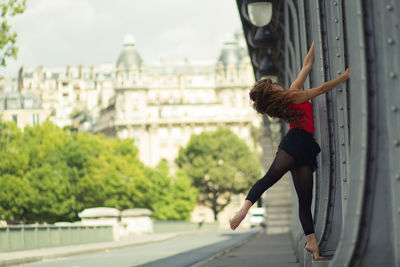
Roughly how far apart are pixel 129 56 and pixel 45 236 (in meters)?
120

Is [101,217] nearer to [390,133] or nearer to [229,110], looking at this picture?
[390,133]

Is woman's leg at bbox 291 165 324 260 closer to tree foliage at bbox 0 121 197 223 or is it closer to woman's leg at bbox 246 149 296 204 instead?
woman's leg at bbox 246 149 296 204

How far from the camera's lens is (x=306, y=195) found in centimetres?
663

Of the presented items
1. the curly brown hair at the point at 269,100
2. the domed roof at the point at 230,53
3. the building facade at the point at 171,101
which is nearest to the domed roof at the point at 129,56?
the building facade at the point at 171,101

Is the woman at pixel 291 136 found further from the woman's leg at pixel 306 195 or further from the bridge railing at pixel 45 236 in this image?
the bridge railing at pixel 45 236

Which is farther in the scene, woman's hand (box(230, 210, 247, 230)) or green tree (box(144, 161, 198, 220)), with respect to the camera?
green tree (box(144, 161, 198, 220))

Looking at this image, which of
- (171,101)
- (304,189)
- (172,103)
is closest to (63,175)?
(172,103)

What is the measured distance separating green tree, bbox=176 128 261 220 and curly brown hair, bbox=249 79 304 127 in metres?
108

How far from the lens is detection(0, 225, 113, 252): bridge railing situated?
2848cm

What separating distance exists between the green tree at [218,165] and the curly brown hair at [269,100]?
108411 mm

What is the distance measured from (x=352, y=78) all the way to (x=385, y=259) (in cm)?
98

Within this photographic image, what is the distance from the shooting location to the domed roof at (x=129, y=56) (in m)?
149

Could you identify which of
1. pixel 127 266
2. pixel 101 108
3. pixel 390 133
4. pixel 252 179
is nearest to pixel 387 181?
pixel 390 133

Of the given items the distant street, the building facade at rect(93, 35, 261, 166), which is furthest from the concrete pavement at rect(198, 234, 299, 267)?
the building facade at rect(93, 35, 261, 166)
